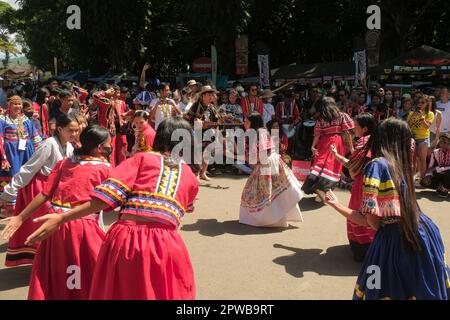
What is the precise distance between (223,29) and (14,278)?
17724 mm

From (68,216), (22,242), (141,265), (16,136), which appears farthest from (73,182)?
(16,136)

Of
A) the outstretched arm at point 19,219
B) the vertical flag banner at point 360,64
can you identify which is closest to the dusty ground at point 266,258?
the outstretched arm at point 19,219

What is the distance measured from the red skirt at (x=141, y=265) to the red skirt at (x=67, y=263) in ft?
2.15

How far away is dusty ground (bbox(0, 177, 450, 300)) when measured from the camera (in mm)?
4086

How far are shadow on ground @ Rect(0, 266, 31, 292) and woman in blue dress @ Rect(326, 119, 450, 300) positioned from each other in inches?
118

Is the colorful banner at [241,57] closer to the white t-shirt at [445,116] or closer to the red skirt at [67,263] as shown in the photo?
the white t-shirt at [445,116]

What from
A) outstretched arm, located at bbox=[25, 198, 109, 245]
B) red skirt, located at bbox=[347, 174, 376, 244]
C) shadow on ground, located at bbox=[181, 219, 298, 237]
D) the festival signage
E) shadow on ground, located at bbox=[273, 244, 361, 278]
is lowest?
shadow on ground, located at bbox=[273, 244, 361, 278]

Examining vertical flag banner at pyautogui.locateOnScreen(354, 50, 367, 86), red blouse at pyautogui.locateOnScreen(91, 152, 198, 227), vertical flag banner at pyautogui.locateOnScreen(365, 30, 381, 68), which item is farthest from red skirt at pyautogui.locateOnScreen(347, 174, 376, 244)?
vertical flag banner at pyautogui.locateOnScreen(365, 30, 381, 68)

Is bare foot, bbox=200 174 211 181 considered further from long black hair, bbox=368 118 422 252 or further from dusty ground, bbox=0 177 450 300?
long black hair, bbox=368 118 422 252

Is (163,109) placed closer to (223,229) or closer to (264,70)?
(223,229)

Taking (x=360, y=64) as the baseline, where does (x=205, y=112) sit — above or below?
below

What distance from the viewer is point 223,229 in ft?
19.3

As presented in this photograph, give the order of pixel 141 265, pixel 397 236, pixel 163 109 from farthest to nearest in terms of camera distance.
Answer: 1. pixel 163 109
2. pixel 397 236
3. pixel 141 265
